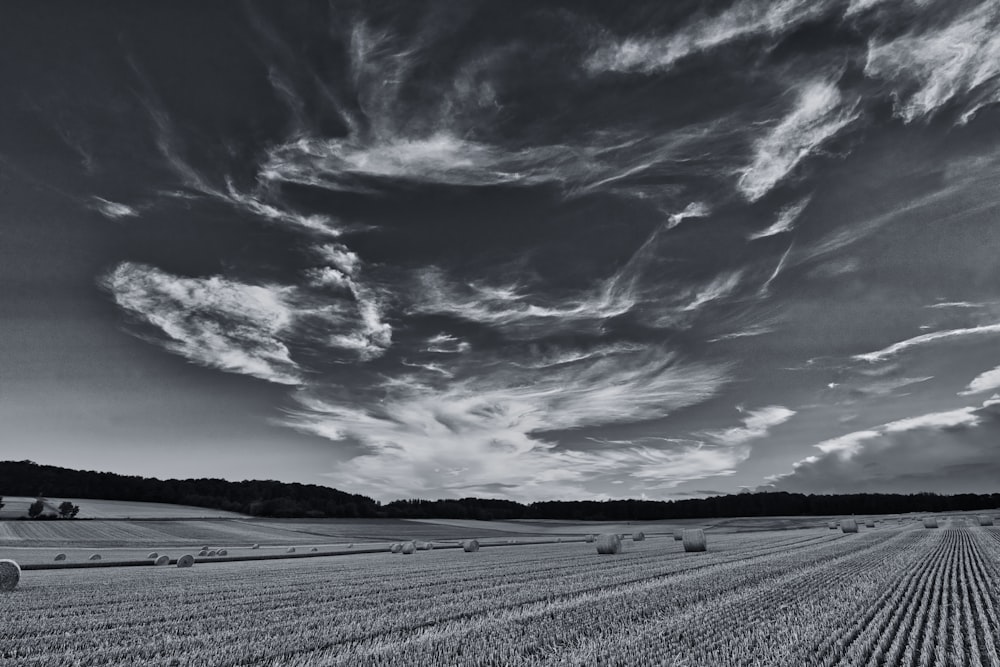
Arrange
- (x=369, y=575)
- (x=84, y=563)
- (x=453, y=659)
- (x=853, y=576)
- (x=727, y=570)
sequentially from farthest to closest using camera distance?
1. (x=84, y=563)
2. (x=369, y=575)
3. (x=727, y=570)
4. (x=853, y=576)
5. (x=453, y=659)

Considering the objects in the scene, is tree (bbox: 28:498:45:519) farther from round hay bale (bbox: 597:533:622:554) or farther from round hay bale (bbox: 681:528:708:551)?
round hay bale (bbox: 681:528:708:551)

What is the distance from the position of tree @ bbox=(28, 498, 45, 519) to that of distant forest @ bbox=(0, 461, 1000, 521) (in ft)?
25.6

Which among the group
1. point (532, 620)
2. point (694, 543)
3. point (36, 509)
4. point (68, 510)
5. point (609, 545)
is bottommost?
point (532, 620)

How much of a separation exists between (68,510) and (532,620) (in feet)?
334

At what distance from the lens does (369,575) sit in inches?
722

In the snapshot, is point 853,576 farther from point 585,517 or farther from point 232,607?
point 585,517

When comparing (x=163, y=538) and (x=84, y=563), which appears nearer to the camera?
(x=84, y=563)

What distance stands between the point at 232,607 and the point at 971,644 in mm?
11824

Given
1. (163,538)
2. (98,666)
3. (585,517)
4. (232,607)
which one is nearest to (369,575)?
(232,607)

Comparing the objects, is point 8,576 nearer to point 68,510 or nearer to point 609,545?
point 609,545

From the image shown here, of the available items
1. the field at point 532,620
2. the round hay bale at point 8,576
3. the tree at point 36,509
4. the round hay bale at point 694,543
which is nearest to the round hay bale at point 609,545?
the round hay bale at point 694,543

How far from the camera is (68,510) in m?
86.2

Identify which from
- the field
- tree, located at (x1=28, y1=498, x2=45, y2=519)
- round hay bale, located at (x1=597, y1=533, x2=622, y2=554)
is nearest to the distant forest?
tree, located at (x1=28, y1=498, x2=45, y2=519)

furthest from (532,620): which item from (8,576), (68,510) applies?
(68,510)
